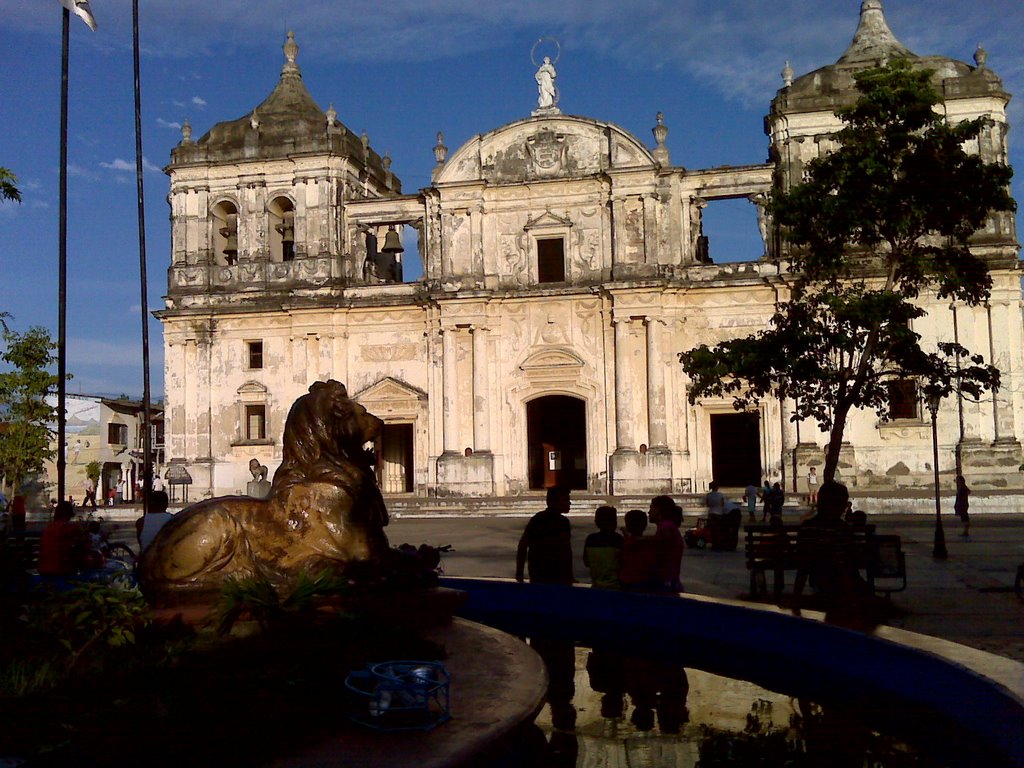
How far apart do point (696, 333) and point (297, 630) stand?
2334 cm

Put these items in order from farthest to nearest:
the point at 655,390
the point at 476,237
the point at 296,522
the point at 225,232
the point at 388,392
A: the point at 225,232 < the point at 388,392 < the point at 476,237 < the point at 655,390 < the point at 296,522

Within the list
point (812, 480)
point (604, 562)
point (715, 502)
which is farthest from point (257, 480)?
point (604, 562)

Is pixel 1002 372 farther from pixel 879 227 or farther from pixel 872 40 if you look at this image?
pixel 879 227

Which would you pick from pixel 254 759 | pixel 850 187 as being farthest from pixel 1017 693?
pixel 850 187

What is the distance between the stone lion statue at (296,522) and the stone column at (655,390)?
20932 mm

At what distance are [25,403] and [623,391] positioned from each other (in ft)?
55.1

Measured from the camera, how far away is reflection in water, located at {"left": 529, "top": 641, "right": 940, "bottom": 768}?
4094 millimetres

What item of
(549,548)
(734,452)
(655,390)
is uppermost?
(655,390)

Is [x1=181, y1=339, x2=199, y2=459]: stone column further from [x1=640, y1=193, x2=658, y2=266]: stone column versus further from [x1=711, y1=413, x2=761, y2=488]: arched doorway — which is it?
[x1=711, y1=413, x2=761, y2=488]: arched doorway

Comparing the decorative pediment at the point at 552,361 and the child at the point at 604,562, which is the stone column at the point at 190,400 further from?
the child at the point at 604,562

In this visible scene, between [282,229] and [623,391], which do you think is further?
[282,229]

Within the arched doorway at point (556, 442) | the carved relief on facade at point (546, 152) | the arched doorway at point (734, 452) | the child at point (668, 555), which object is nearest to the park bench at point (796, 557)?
the child at point (668, 555)

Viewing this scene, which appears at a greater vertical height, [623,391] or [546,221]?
[546,221]

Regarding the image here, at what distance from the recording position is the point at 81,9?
39.8ft
